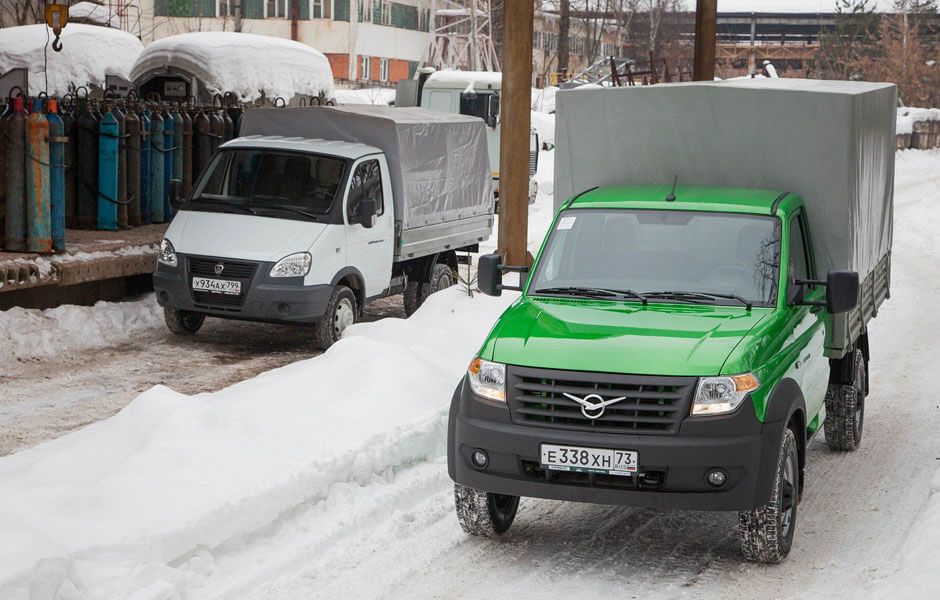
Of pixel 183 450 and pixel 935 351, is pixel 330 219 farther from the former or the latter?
pixel 935 351

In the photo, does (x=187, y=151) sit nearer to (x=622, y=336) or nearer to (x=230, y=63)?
(x=230, y=63)

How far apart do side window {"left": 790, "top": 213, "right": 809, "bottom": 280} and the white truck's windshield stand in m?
5.93

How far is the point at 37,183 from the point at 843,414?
8455mm

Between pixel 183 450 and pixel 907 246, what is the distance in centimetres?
2024

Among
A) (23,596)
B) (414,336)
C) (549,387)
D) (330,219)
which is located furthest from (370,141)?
(23,596)

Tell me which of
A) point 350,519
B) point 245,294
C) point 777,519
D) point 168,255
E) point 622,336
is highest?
point 622,336

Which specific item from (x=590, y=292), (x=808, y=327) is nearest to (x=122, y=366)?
(x=590, y=292)

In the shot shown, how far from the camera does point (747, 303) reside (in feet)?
22.8

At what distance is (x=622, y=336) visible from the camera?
6305 mm

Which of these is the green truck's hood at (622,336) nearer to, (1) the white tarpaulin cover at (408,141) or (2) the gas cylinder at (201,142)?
(1) the white tarpaulin cover at (408,141)

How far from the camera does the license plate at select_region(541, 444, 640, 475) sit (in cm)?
599

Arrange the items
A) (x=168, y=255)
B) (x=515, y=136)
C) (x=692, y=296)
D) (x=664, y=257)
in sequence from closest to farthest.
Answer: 1. (x=692, y=296)
2. (x=664, y=257)
3. (x=168, y=255)
4. (x=515, y=136)

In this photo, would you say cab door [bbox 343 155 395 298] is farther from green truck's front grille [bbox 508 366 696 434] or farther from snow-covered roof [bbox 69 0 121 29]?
snow-covered roof [bbox 69 0 121 29]

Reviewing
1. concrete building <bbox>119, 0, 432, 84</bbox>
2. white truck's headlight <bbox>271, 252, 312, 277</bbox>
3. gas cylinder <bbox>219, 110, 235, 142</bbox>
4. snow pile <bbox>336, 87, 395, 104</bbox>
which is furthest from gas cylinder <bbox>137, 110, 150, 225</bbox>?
concrete building <bbox>119, 0, 432, 84</bbox>
